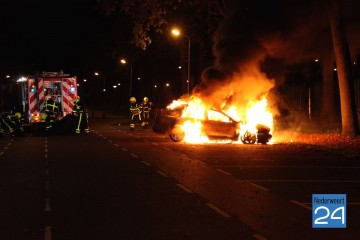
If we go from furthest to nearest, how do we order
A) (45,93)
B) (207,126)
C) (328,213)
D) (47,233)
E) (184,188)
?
(45,93), (207,126), (184,188), (328,213), (47,233)

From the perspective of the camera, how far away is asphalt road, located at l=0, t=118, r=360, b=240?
919cm

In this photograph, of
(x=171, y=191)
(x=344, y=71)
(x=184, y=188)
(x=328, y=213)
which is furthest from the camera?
(x=344, y=71)

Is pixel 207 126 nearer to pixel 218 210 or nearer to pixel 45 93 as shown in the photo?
pixel 45 93

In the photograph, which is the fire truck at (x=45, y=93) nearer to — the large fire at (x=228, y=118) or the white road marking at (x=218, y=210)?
the large fire at (x=228, y=118)

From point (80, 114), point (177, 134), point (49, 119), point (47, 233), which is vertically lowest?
point (47, 233)

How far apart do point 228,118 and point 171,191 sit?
1261 centimetres

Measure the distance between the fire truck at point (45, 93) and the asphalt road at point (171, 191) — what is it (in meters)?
9.51

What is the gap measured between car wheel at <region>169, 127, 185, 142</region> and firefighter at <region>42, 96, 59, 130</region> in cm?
699

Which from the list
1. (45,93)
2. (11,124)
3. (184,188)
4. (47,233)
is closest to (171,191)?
(184,188)

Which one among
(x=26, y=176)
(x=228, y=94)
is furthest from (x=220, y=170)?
(x=228, y=94)

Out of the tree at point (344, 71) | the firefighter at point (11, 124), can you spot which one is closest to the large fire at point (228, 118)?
the tree at point (344, 71)

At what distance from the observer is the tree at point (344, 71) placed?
26.2m

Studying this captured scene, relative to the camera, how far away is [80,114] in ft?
98.1

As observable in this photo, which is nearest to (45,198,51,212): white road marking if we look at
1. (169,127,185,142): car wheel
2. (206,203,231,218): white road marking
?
(206,203,231,218): white road marking
